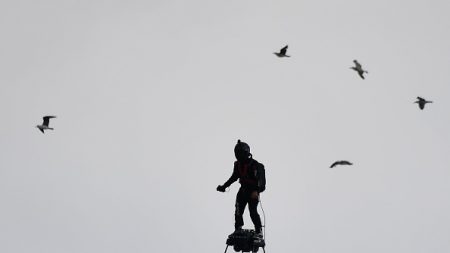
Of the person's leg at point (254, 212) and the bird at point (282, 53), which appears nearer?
the person's leg at point (254, 212)

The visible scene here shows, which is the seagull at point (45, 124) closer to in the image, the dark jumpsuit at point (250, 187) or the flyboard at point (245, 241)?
the dark jumpsuit at point (250, 187)

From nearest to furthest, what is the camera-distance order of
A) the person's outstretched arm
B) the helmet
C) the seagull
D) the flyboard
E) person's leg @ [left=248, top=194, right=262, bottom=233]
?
the flyboard
the helmet
person's leg @ [left=248, top=194, right=262, bottom=233]
the person's outstretched arm
the seagull

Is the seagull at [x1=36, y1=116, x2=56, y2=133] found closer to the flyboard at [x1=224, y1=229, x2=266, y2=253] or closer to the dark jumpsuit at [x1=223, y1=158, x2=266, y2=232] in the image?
the dark jumpsuit at [x1=223, y1=158, x2=266, y2=232]

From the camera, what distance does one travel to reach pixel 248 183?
3142 centimetres

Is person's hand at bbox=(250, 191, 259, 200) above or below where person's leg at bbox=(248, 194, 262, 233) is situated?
above

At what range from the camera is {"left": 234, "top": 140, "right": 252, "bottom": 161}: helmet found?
31.2 metres

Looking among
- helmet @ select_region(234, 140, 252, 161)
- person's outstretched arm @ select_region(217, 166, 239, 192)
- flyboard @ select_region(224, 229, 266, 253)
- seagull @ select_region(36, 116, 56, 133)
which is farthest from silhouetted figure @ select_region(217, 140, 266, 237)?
seagull @ select_region(36, 116, 56, 133)

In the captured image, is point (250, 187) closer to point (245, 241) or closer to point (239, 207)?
point (239, 207)

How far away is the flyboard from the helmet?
2171 millimetres

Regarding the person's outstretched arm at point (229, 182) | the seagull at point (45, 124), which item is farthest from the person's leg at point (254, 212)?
the seagull at point (45, 124)

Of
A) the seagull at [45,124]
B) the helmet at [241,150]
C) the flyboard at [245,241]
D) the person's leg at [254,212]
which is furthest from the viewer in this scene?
the seagull at [45,124]

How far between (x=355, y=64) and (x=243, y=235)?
615 cm

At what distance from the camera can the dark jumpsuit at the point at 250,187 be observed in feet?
103

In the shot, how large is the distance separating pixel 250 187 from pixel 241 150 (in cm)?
113
